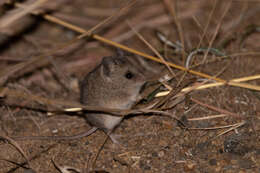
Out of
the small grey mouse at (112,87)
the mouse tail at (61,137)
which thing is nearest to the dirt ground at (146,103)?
the mouse tail at (61,137)

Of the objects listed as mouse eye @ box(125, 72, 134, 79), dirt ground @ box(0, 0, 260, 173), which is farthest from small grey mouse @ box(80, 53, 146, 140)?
dirt ground @ box(0, 0, 260, 173)

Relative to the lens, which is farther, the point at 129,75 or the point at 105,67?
the point at 129,75

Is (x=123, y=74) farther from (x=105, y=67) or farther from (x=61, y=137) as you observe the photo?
(x=61, y=137)

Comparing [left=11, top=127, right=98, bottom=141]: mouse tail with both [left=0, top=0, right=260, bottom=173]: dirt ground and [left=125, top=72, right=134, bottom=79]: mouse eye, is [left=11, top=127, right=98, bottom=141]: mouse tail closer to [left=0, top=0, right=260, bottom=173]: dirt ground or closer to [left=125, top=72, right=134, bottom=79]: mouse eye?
[left=0, top=0, right=260, bottom=173]: dirt ground

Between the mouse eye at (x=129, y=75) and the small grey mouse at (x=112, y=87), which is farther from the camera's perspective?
the mouse eye at (x=129, y=75)

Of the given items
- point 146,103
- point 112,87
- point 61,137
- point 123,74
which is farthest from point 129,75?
point 61,137

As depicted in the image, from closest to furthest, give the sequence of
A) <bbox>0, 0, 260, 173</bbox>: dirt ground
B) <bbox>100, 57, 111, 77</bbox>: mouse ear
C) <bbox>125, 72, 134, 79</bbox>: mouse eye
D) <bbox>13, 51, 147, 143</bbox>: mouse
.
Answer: <bbox>0, 0, 260, 173</bbox>: dirt ground, <bbox>100, 57, 111, 77</bbox>: mouse ear, <bbox>13, 51, 147, 143</bbox>: mouse, <bbox>125, 72, 134, 79</bbox>: mouse eye

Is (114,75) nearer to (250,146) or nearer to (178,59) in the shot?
(178,59)

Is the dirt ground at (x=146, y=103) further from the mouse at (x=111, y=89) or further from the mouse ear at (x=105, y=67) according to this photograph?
the mouse ear at (x=105, y=67)
